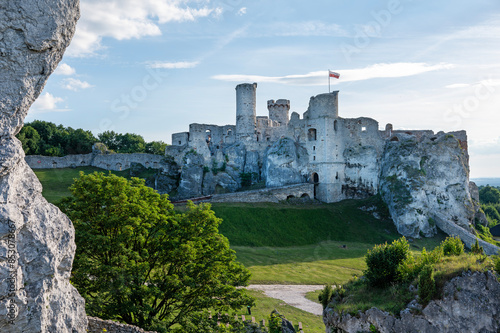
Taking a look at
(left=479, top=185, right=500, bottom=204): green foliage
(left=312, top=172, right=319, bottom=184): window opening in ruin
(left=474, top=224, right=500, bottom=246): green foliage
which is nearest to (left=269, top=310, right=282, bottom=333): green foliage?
(left=474, top=224, right=500, bottom=246): green foliage

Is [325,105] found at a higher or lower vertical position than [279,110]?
lower

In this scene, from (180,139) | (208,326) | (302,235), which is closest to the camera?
(208,326)

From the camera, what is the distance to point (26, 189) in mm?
11211

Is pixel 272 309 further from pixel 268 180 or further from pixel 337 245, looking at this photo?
pixel 268 180

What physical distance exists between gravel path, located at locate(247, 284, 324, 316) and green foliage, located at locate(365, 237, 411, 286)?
8577 mm

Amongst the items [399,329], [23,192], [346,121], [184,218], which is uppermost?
[346,121]

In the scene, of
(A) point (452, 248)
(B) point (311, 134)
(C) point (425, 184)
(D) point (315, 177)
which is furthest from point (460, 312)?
(B) point (311, 134)

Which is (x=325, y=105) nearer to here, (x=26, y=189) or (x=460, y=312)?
(x=460, y=312)

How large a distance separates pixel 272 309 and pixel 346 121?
41.1 metres

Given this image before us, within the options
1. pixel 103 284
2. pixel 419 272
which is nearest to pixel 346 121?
pixel 419 272

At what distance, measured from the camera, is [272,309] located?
26.9m

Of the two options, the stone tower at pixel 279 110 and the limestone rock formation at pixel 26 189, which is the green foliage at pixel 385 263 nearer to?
the limestone rock formation at pixel 26 189

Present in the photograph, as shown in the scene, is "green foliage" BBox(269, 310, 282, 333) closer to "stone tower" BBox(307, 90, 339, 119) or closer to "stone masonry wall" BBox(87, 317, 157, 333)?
"stone masonry wall" BBox(87, 317, 157, 333)

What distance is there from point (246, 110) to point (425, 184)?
2784 centimetres
